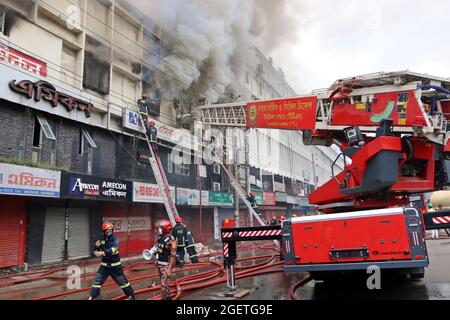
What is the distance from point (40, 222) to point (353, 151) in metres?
10.7

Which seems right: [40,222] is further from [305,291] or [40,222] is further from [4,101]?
[305,291]

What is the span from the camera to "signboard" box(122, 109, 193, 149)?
1566 cm

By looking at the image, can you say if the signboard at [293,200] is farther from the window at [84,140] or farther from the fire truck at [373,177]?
the fire truck at [373,177]

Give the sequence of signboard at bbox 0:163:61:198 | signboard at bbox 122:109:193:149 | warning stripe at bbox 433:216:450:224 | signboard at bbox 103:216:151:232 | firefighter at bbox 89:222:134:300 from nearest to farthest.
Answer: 1. warning stripe at bbox 433:216:450:224
2. firefighter at bbox 89:222:134:300
3. signboard at bbox 0:163:61:198
4. signboard at bbox 103:216:151:232
5. signboard at bbox 122:109:193:149

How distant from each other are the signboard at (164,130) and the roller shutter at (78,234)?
167 inches

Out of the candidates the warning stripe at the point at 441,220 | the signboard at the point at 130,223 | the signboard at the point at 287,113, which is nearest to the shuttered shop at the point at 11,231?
the signboard at the point at 130,223

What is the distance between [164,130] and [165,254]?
11725mm

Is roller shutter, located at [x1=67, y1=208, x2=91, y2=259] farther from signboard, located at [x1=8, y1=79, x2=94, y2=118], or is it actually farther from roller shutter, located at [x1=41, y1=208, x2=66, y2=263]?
signboard, located at [x1=8, y1=79, x2=94, y2=118]

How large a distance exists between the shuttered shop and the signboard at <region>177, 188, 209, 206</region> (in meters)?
7.26

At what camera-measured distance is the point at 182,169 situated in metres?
20.0

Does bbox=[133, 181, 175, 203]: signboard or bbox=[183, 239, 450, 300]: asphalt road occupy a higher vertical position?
bbox=[133, 181, 175, 203]: signboard

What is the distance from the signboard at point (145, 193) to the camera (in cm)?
1492

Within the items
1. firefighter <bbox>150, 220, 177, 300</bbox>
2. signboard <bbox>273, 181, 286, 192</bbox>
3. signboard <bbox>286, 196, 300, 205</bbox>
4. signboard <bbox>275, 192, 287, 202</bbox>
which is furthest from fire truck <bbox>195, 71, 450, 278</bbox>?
signboard <bbox>286, 196, 300, 205</bbox>

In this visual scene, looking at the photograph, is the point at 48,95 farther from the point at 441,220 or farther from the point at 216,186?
the point at 441,220
